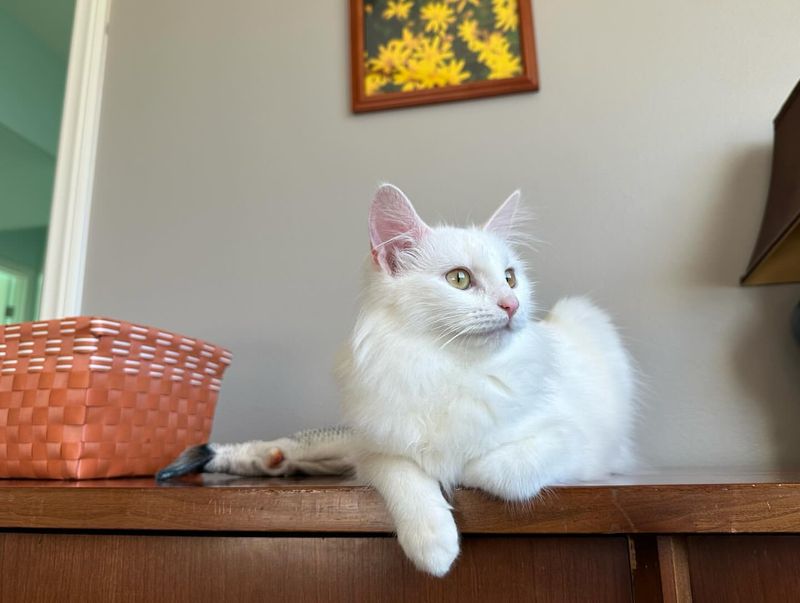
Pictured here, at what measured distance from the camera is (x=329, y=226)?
1326mm

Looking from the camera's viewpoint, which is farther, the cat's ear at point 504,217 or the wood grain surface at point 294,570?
the cat's ear at point 504,217

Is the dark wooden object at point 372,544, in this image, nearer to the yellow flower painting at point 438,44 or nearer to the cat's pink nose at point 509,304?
the cat's pink nose at point 509,304

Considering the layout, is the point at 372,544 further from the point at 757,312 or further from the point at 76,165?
the point at 76,165

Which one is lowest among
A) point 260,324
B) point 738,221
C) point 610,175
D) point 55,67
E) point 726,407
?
point 726,407

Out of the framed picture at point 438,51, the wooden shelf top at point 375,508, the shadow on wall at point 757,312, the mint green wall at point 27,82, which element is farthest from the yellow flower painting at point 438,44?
the mint green wall at point 27,82

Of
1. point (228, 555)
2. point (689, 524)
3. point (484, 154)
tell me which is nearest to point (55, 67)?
point (484, 154)

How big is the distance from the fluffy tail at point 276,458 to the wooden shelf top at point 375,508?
0.20 m

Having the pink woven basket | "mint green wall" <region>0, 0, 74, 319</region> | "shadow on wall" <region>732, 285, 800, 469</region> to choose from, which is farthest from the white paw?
"mint green wall" <region>0, 0, 74, 319</region>

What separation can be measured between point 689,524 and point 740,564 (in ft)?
0.22

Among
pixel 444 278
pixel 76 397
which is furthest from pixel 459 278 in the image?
pixel 76 397

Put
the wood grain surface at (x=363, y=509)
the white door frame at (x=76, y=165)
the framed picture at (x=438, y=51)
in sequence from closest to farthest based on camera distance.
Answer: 1. the wood grain surface at (x=363, y=509)
2. the framed picture at (x=438, y=51)
3. the white door frame at (x=76, y=165)

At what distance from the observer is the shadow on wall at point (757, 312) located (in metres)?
1.06

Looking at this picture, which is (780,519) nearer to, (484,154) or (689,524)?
(689,524)

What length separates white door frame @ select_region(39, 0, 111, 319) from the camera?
1.41 metres
